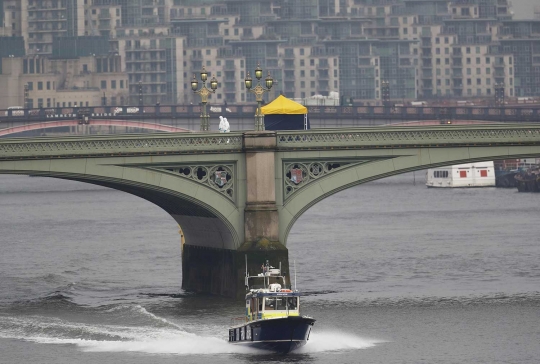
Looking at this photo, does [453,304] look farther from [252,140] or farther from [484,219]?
[484,219]

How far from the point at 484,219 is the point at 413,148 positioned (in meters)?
57.9

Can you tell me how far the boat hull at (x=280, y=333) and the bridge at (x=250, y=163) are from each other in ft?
40.2

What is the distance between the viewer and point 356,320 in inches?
2992

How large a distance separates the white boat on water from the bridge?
110 m

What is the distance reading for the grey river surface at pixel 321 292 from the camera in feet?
228

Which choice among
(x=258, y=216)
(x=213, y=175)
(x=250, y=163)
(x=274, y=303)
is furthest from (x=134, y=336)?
(x=250, y=163)

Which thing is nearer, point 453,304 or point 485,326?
point 485,326

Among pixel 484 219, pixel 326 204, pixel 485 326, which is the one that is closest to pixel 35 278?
pixel 485 326

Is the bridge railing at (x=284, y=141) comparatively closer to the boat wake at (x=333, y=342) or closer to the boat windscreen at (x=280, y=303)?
the boat wake at (x=333, y=342)

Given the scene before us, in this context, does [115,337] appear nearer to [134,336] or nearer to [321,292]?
[134,336]

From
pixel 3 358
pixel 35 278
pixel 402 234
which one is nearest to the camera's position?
pixel 3 358

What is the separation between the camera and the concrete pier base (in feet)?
262

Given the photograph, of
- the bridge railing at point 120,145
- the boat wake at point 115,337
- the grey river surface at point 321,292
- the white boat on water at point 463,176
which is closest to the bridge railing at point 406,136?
the bridge railing at point 120,145

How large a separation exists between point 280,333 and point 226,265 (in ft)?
51.8
